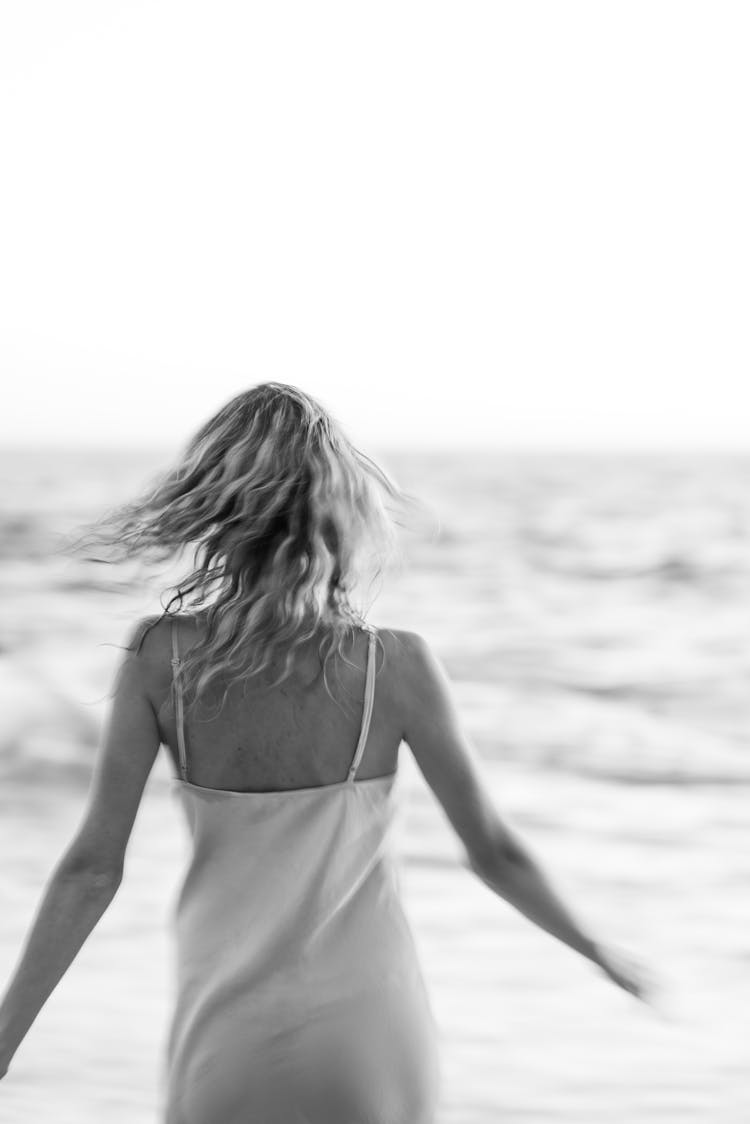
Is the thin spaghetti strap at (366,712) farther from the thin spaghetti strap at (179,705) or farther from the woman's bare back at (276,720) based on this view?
the thin spaghetti strap at (179,705)

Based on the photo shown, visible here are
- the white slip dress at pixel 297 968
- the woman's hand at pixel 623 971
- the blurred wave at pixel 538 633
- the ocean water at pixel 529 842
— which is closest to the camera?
the white slip dress at pixel 297 968

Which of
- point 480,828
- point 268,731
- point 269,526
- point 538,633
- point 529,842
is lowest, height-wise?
point 538,633

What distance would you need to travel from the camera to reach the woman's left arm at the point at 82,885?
1573 millimetres

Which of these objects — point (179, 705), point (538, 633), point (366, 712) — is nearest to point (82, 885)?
point (179, 705)

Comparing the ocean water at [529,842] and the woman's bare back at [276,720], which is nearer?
the woman's bare back at [276,720]

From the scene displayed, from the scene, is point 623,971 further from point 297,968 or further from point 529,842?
point 529,842

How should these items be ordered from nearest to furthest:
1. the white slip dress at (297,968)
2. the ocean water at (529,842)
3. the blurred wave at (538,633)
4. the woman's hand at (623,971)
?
→ the white slip dress at (297,968)
the woman's hand at (623,971)
the ocean water at (529,842)
the blurred wave at (538,633)

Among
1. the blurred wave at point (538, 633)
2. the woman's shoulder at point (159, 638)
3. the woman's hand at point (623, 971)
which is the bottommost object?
the blurred wave at point (538, 633)

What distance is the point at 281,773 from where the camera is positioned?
150 centimetres

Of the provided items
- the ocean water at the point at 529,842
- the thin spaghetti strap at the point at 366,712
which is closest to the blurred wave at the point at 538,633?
the ocean water at the point at 529,842

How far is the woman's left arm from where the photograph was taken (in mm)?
1573

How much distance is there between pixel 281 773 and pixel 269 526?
11.2 inches

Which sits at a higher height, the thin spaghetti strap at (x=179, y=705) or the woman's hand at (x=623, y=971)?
the thin spaghetti strap at (x=179, y=705)

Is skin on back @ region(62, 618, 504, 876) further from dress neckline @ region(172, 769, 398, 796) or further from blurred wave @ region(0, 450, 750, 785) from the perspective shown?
blurred wave @ region(0, 450, 750, 785)
